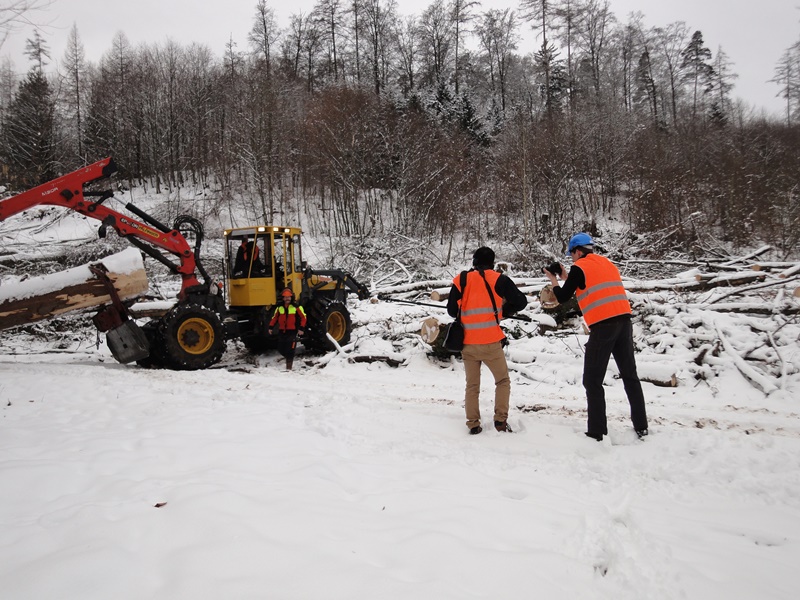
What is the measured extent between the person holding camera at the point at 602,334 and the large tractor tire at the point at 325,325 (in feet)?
19.2

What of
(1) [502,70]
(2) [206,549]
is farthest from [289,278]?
(1) [502,70]

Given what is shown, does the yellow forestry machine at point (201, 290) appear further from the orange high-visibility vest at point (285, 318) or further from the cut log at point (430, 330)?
the cut log at point (430, 330)

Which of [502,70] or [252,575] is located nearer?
[252,575]

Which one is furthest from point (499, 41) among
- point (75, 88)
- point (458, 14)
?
point (75, 88)

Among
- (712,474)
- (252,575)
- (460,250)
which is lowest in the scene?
(712,474)

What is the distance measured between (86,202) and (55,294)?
67.1 inches

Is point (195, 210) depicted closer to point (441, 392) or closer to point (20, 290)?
point (20, 290)

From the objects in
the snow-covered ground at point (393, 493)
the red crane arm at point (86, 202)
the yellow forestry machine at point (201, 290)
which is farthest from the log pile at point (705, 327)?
the red crane arm at point (86, 202)

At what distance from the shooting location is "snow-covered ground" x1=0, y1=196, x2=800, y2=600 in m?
2.08

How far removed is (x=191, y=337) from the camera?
8.15m

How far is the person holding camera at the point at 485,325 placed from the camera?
454 cm

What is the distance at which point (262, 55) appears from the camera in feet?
104

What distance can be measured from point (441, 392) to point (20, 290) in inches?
296

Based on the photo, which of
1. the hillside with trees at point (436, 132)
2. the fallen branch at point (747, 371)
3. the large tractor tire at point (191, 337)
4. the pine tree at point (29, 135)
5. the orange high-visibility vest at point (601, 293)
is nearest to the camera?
the orange high-visibility vest at point (601, 293)
